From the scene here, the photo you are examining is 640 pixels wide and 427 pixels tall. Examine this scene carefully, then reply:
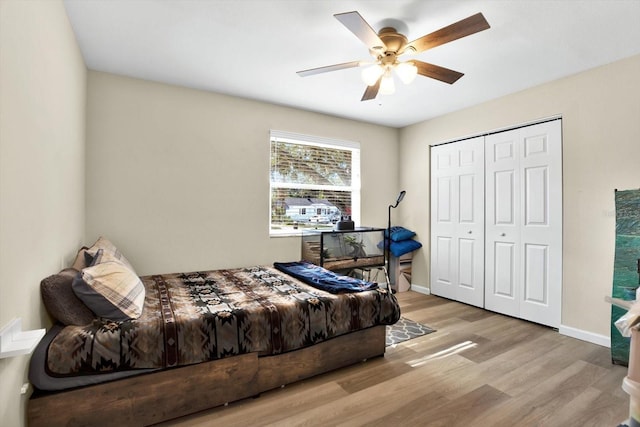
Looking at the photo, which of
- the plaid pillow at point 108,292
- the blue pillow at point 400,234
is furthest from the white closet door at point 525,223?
A: the plaid pillow at point 108,292

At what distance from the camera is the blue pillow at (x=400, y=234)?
4520 millimetres

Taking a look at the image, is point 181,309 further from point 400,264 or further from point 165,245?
point 400,264

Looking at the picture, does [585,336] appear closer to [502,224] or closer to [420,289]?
[502,224]

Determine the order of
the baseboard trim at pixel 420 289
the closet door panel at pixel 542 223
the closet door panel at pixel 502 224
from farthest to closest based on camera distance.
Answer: the baseboard trim at pixel 420 289 → the closet door panel at pixel 502 224 → the closet door panel at pixel 542 223

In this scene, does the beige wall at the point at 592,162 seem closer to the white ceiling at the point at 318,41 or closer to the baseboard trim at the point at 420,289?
the white ceiling at the point at 318,41

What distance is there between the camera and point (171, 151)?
3244 millimetres

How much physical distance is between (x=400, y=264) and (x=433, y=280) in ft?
1.66

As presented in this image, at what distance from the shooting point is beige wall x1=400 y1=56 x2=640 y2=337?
2684 millimetres

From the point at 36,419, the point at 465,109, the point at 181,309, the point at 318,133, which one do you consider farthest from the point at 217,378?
the point at 465,109

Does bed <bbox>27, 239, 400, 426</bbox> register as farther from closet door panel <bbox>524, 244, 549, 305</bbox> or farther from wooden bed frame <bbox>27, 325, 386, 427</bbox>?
closet door panel <bbox>524, 244, 549, 305</bbox>

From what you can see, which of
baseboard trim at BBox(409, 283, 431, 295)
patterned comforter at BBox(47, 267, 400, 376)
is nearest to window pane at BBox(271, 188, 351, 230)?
patterned comforter at BBox(47, 267, 400, 376)

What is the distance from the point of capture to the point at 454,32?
5.95 ft

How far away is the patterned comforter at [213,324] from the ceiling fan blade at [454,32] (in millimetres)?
1855

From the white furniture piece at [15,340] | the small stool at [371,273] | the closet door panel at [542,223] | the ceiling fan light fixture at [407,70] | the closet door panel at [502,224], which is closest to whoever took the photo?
the white furniture piece at [15,340]
